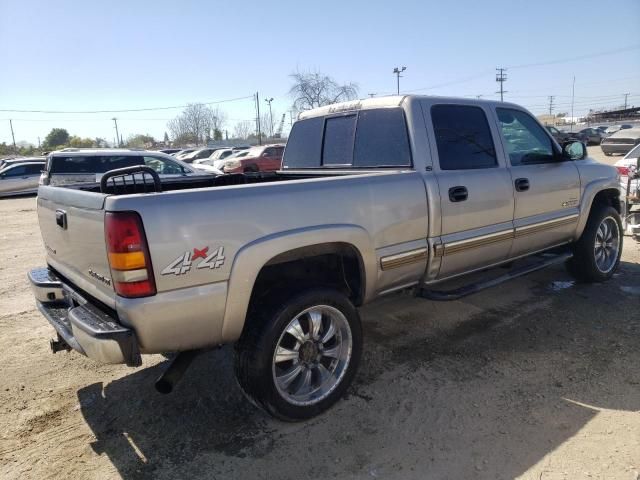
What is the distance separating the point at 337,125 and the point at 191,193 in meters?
2.30

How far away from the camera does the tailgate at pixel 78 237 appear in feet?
8.16

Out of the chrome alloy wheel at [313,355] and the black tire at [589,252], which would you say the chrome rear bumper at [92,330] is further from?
the black tire at [589,252]

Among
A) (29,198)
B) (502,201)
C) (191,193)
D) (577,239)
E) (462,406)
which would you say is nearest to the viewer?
(191,193)

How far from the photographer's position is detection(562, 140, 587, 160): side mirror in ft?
15.7

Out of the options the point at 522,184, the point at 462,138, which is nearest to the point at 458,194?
the point at 462,138

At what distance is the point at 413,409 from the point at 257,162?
17.9 meters

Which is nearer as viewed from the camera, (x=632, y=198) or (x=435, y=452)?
(x=435, y=452)

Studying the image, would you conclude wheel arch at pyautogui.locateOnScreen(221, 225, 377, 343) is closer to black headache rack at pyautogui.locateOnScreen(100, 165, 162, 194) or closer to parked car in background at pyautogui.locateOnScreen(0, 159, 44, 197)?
black headache rack at pyautogui.locateOnScreen(100, 165, 162, 194)

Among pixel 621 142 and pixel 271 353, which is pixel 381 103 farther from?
pixel 621 142

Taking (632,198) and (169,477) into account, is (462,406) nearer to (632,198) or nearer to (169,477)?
(169,477)

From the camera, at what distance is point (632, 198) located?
7.56m

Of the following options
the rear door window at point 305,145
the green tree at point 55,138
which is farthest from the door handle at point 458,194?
the green tree at point 55,138

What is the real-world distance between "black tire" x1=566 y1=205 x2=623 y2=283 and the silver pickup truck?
0.43 metres

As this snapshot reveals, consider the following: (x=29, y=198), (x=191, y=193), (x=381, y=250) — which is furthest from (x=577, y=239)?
(x=29, y=198)
